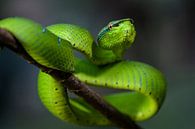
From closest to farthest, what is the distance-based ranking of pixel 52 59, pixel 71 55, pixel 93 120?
pixel 52 59 < pixel 71 55 < pixel 93 120

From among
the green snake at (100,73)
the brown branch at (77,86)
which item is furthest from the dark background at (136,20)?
the brown branch at (77,86)

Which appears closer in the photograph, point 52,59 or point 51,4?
point 52,59

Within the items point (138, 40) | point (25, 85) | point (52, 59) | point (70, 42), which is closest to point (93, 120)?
point (70, 42)

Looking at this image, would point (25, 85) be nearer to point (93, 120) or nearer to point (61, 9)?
point (61, 9)

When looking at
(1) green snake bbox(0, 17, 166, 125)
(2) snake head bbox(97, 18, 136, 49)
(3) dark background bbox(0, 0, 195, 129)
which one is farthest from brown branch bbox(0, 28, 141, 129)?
Result: (3) dark background bbox(0, 0, 195, 129)

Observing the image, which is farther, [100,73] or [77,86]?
[100,73]

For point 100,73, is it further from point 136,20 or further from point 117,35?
point 136,20

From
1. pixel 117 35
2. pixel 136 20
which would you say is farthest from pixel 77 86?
pixel 136 20
